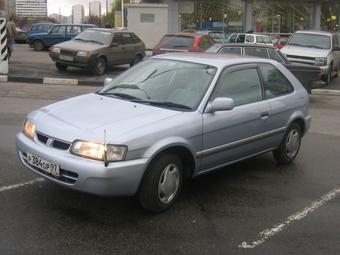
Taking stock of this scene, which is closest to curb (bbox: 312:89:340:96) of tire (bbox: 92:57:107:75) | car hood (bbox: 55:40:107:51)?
tire (bbox: 92:57:107:75)

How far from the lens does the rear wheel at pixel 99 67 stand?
18219 millimetres

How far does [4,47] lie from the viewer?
1652 centimetres

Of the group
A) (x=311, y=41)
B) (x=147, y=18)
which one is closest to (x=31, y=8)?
(x=147, y=18)

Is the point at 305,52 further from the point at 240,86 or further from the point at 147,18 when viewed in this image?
the point at 147,18

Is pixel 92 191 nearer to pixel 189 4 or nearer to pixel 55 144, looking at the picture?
pixel 55 144

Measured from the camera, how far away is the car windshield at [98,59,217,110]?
215 inches

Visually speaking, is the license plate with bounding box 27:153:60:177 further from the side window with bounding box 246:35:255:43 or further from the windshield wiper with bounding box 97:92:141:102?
the side window with bounding box 246:35:255:43

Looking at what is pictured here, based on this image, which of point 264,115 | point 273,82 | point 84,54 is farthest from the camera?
point 84,54

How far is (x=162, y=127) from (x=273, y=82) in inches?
90.1

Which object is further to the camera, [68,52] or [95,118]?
[68,52]

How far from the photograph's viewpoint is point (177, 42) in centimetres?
1722

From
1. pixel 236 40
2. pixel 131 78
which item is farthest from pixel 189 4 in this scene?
pixel 131 78

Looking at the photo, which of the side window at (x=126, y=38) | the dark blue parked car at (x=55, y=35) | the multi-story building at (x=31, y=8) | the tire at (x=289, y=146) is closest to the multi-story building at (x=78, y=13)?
the multi-story building at (x=31, y=8)

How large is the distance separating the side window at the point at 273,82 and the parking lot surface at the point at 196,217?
99 centimetres
